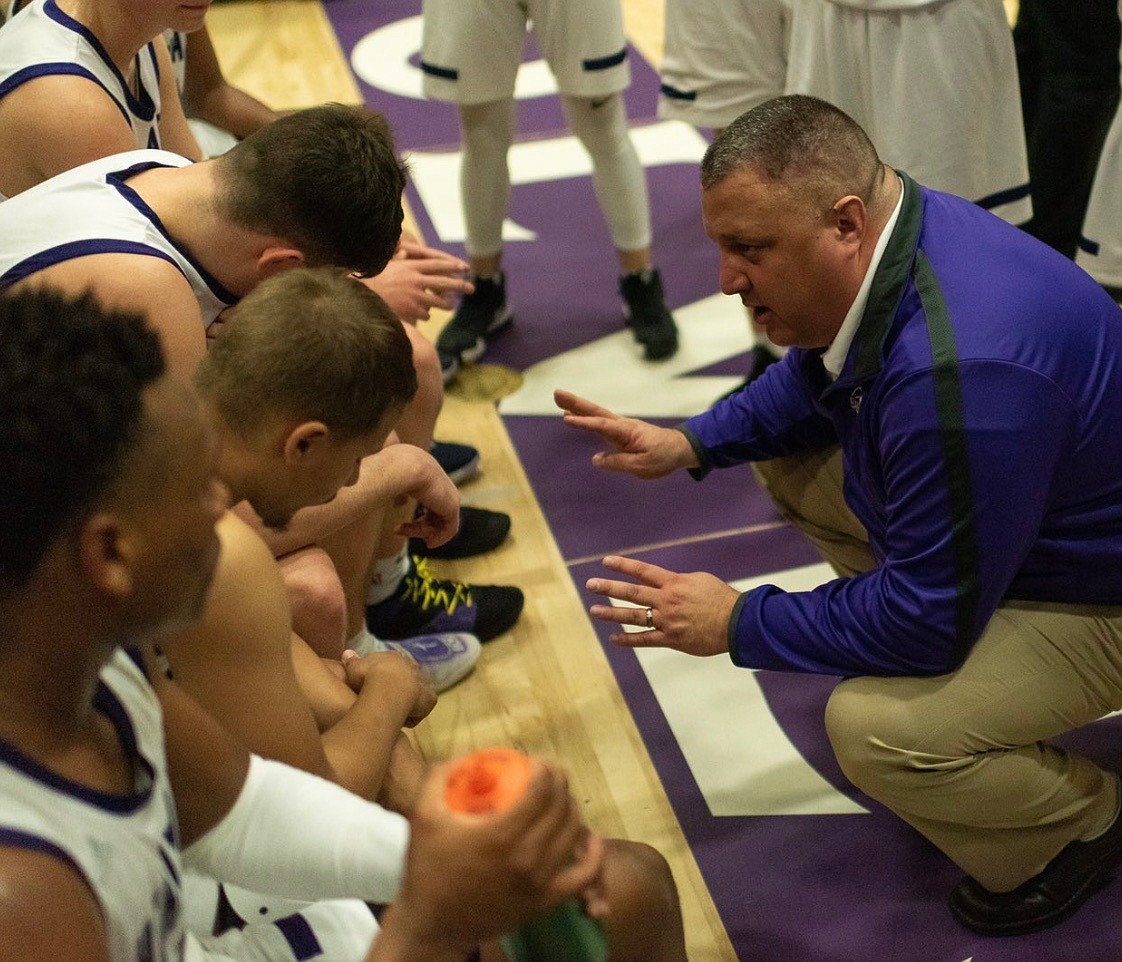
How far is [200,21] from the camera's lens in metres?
2.24

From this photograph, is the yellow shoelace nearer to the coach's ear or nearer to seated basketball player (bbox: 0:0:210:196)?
the coach's ear

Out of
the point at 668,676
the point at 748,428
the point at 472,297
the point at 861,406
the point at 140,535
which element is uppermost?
the point at 140,535

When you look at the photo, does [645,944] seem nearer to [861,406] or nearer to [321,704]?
[321,704]

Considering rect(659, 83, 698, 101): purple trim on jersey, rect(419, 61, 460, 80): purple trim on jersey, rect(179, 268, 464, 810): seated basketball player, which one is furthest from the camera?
rect(419, 61, 460, 80): purple trim on jersey

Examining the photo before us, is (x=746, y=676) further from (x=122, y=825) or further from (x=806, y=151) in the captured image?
(x=122, y=825)

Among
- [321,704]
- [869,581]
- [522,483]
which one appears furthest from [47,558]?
[522,483]

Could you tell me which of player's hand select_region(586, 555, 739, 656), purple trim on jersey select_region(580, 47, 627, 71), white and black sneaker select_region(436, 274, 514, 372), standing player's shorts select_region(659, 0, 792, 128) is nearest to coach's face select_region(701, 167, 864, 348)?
player's hand select_region(586, 555, 739, 656)

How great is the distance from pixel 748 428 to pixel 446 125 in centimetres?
289

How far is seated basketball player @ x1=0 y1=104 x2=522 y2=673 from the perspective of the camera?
178 centimetres

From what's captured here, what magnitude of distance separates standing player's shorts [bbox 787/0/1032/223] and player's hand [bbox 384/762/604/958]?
1920 millimetres

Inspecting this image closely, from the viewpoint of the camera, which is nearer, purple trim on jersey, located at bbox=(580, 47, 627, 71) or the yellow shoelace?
the yellow shoelace

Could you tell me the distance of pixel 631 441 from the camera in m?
2.21

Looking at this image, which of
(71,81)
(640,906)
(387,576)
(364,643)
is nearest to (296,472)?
(640,906)

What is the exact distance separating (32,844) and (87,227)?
1060 millimetres
